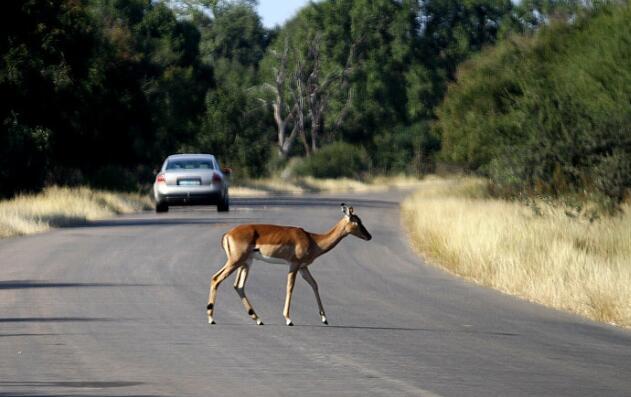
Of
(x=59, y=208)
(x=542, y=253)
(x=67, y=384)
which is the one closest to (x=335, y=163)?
(x=59, y=208)

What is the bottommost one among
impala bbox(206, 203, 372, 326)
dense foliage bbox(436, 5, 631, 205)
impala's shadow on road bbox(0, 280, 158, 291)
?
impala's shadow on road bbox(0, 280, 158, 291)

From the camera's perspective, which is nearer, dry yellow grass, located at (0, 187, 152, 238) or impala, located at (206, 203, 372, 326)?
impala, located at (206, 203, 372, 326)

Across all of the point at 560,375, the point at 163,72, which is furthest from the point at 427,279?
the point at 163,72

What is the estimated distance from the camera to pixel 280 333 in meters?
14.1

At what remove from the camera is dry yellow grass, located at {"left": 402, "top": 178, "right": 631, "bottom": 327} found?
1802cm

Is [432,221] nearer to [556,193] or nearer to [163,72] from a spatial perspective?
[556,193]

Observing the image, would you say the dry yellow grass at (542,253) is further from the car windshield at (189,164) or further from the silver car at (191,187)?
the car windshield at (189,164)

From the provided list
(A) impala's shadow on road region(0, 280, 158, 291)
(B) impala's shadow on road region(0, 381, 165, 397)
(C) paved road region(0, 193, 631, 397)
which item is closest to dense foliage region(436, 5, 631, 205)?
(C) paved road region(0, 193, 631, 397)

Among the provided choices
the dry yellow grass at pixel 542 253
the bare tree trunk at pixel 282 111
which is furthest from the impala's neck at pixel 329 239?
the bare tree trunk at pixel 282 111

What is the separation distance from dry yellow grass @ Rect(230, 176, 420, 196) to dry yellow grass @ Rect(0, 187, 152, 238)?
714 inches

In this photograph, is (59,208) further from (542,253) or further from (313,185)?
(313,185)

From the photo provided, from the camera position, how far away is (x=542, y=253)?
22.0 meters

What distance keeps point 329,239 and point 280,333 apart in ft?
3.52

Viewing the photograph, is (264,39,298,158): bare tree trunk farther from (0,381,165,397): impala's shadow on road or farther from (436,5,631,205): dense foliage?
(0,381,165,397): impala's shadow on road
